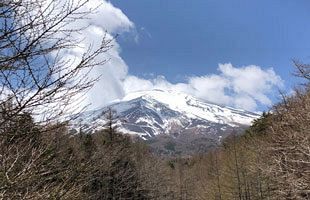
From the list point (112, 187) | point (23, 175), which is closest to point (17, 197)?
point (23, 175)

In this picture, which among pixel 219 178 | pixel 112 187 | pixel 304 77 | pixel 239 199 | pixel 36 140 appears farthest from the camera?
pixel 219 178

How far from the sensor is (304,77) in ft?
41.7

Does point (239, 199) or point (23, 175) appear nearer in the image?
point (23, 175)

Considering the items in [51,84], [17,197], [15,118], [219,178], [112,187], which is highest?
[219,178]

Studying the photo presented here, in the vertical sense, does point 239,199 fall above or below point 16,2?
above

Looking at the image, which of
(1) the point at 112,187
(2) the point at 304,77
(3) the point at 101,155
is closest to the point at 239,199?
(1) the point at 112,187

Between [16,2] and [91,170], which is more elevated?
[16,2]

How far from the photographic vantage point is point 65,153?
4480mm

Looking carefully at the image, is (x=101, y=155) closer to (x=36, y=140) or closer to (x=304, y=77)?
(x=36, y=140)

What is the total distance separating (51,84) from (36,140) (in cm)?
71

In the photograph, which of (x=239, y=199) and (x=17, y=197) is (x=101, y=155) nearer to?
(x=17, y=197)

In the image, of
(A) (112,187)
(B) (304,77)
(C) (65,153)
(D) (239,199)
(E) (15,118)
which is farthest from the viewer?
(D) (239,199)

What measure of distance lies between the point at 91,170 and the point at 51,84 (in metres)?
1.03

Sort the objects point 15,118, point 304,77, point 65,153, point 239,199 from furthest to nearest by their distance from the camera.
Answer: point 239,199 < point 304,77 < point 65,153 < point 15,118
